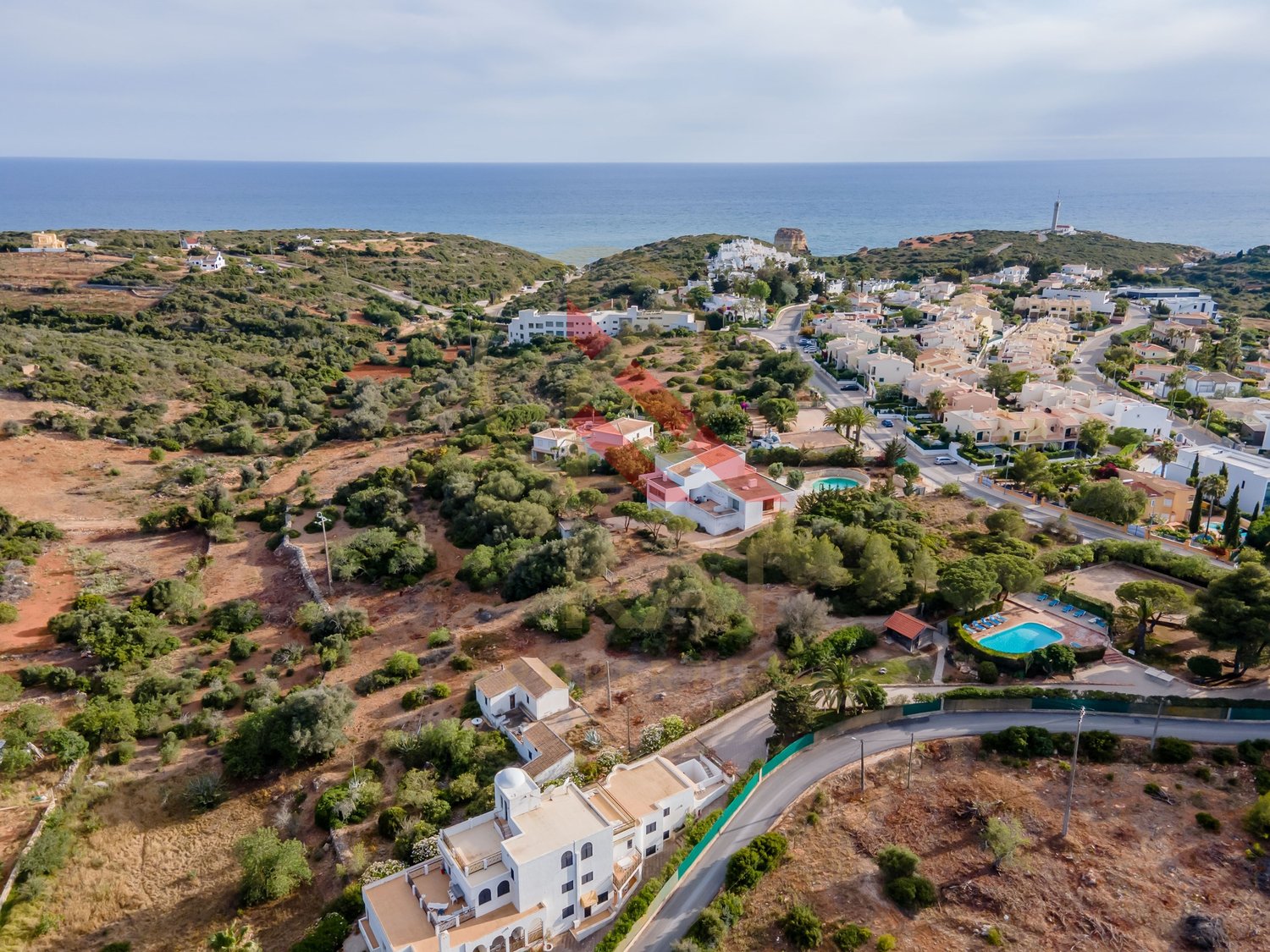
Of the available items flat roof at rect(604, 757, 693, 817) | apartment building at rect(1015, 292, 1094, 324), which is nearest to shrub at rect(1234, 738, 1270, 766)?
flat roof at rect(604, 757, 693, 817)

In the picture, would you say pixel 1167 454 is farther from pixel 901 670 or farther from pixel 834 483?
pixel 901 670

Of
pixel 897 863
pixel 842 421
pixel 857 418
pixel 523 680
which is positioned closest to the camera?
pixel 897 863

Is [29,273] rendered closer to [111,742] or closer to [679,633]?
[111,742]

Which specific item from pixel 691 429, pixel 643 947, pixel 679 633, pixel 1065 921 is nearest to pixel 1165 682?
pixel 1065 921

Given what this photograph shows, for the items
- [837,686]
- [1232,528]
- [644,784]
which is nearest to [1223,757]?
[837,686]

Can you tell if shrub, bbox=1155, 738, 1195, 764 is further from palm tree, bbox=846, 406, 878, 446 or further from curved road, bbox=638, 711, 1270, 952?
palm tree, bbox=846, 406, 878, 446

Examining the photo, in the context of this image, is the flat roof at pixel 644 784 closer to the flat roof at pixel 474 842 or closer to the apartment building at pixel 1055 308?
the flat roof at pixel 474 842

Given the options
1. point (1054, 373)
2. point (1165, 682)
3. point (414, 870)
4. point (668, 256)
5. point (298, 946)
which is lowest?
point (298, 946)
